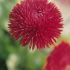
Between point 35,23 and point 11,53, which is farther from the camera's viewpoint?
point 11,53

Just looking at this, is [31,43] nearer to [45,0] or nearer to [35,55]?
[45,0]

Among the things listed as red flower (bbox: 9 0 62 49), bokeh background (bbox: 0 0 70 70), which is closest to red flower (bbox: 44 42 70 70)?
bokeh background (bbox: 0 0 70 70)

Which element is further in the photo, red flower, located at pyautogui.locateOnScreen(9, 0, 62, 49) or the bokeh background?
the bokeh background

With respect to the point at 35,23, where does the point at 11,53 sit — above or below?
below

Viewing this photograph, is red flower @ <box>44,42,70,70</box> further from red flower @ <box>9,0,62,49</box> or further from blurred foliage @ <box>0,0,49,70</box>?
red flower @ <box>9,0,62,49</box>

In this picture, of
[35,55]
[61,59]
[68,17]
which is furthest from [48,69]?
[68,17]

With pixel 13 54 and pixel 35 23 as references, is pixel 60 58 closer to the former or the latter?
pixel 13 54

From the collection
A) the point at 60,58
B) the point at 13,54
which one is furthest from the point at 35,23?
the point at 13,54
